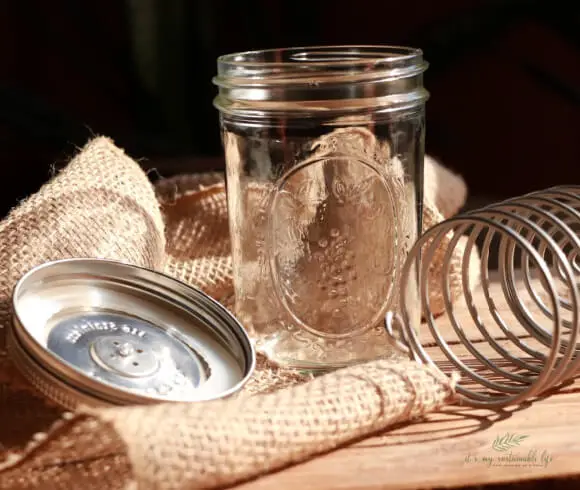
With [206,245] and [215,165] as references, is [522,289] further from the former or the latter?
[215,165]

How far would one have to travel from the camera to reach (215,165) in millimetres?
1350

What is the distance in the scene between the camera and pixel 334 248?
0.84 m

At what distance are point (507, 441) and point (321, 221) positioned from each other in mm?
257

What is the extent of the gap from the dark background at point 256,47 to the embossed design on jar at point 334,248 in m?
1.05

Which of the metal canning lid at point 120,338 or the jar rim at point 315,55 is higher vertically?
the jar rim at point 315,55

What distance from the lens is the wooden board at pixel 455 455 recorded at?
2.09ft

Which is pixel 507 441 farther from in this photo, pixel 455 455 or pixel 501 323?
pixel 501 323

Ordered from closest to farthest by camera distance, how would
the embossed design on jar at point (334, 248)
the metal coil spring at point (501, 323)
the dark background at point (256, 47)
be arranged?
the metal coil spring at point (501, 323) < the embossed design on jar at point (334, 248) < the dark background at point (256, 47)

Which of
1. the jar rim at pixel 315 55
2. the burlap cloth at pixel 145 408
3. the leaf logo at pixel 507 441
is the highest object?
the jar rim at pixel 315 55

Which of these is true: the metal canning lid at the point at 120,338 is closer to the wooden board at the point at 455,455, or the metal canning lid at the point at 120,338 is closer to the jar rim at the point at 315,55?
the wooden board at the point at 455,455

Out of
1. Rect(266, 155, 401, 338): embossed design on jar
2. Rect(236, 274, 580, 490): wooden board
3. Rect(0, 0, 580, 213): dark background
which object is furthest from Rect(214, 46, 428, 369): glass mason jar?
Rect(0, 0, 580, 213): dark background

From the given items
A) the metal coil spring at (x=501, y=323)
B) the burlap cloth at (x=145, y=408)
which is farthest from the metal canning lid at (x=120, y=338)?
the metal coil spring at (x=501, y=323)

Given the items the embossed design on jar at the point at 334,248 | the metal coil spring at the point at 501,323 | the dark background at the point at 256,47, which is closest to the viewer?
the metal coil spring at the point at 501,323

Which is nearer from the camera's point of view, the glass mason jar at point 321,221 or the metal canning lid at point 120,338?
the metal canning lid at point 120,338
